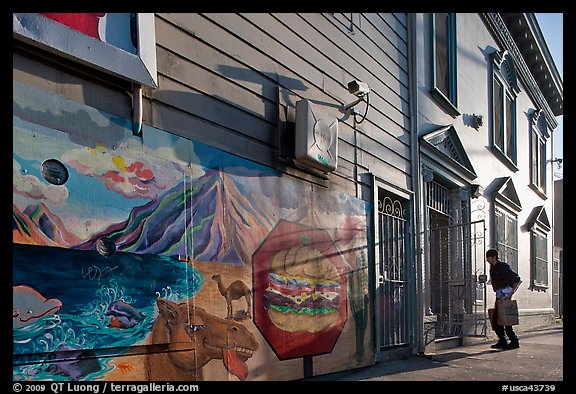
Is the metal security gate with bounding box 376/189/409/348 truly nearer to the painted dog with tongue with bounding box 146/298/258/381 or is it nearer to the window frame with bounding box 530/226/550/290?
the painted dog with tongue with bounding box 146/298/258/381

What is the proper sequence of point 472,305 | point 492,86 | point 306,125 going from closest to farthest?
point 306,125 → point 472,305 → point 492,86

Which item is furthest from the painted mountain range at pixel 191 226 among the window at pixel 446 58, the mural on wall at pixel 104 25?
the window at pixel 446 58

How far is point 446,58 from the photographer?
973cm

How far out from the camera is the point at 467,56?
34.4ft

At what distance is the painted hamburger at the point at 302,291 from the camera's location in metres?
5.12

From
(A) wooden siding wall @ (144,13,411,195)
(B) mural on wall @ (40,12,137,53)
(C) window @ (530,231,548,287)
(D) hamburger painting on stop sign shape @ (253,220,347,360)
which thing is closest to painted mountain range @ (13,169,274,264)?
(D) hamburger painting on stop sign shape @ (253,220,347,360)

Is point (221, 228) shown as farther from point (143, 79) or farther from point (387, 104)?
point (387, 104)

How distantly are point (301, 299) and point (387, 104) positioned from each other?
3.43 m

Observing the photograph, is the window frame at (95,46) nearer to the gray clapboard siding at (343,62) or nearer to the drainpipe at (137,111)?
the drainpipe at (137,111)

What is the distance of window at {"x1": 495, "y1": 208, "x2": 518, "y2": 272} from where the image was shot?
11.9 m

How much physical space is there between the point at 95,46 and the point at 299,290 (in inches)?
120

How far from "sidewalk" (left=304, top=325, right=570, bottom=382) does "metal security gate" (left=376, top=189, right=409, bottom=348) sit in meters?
0.39

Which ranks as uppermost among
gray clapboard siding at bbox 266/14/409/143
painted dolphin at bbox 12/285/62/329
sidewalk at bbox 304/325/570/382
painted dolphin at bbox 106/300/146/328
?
gray clapboard siding at bbox 266/14/409/143
